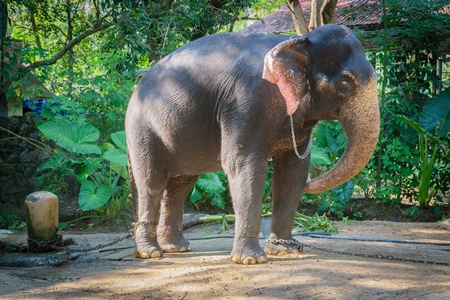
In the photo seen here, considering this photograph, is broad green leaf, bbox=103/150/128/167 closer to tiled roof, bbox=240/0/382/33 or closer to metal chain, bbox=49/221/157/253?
metal chain, bbox=49/221/157/253

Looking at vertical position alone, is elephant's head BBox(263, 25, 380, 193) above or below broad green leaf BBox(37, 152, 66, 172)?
above

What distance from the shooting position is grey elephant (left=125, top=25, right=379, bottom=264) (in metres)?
4.61

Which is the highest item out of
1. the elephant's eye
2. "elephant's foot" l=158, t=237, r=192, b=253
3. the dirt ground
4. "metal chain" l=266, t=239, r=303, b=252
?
the elephant's eye

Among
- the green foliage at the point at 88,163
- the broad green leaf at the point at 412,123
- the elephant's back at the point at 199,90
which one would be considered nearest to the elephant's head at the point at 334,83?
the elephant's back at the point at 199,90

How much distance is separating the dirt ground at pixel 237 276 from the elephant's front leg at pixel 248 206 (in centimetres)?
14

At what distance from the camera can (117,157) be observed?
26.7 ft

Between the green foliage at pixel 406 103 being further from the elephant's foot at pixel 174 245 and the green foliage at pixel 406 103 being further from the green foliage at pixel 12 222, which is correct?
the green foliage at pixel 12 222

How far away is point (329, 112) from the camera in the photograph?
4.79 metres

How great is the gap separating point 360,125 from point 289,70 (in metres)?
0.70

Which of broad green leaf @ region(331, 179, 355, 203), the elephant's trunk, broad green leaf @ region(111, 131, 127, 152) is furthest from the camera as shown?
broad green leaf @ region(331, 179, 355, 203)

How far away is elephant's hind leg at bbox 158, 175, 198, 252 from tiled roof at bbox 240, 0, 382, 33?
209 inches

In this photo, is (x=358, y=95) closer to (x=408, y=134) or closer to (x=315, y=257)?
(x=315, y=257)

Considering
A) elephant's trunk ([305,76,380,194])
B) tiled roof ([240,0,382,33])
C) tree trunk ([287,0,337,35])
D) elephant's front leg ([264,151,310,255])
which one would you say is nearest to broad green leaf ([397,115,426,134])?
tree trunk ([287,0,337,35])

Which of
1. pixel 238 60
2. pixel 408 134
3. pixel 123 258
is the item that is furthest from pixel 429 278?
pixel 408 134
